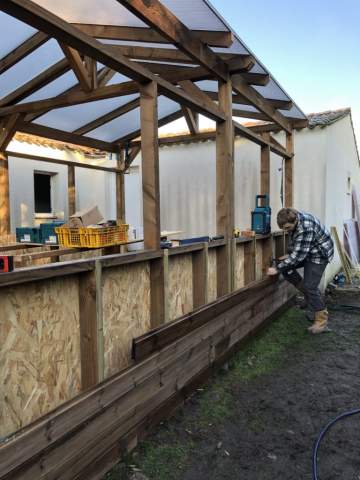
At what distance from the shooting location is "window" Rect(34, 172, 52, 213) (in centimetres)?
953

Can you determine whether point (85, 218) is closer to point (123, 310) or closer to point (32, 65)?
point (123, 310)

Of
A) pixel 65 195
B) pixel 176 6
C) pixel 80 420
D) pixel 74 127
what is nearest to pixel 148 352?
pixel 80 420

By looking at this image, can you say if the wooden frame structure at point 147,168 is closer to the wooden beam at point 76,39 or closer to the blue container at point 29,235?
the wooden beam at point 76,39

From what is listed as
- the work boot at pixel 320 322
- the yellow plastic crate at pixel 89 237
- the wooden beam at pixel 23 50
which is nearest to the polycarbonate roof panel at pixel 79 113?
the wooden beam at pixel 23 50

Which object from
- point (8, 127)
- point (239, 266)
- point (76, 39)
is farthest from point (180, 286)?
point (8, 127)

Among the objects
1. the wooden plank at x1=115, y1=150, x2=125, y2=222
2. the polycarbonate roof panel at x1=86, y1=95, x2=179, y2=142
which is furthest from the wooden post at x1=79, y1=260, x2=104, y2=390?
the wooden plank at x1=115, y1=150, x2=125, y2=222

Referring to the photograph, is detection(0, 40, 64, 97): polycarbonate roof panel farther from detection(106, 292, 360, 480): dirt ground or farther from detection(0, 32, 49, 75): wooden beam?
detection(106, 292, 360, 480): dirt ground

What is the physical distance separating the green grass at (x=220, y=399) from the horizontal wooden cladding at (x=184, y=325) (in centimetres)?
61

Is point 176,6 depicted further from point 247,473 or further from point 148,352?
point 247,473

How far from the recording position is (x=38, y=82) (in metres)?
5.08

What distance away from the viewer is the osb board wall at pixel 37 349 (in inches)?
77.7

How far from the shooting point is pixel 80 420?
2133 mm

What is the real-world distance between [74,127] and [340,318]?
582 centimetres

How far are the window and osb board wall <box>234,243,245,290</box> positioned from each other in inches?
249
